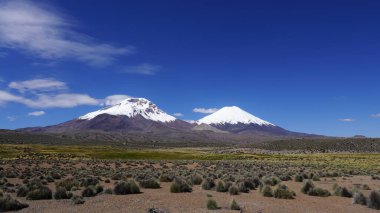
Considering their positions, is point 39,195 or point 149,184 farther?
point 149,184

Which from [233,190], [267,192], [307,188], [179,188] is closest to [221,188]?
[233,190]

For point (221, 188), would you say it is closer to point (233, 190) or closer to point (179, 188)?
point (233, 190)

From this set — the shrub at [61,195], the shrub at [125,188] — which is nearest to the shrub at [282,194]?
the shrub at [125,188]

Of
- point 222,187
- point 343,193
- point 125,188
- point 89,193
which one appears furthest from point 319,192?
point 89,193

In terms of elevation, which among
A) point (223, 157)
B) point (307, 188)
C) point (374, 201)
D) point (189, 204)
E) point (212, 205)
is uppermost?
point (223, 157)

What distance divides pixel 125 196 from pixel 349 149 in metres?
124

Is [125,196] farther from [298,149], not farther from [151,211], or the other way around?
[298,149]

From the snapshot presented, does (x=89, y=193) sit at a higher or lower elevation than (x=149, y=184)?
lower

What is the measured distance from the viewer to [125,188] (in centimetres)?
2317

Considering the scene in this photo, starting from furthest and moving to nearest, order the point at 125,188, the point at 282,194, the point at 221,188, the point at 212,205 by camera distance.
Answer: the point at 221,188, the point at 125,188, the point at 282,194, the point at 212,205

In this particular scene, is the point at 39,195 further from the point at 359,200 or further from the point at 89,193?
the point at 359,200

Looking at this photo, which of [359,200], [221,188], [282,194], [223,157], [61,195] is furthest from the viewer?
[223,157]

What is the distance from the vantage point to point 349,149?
131875mm

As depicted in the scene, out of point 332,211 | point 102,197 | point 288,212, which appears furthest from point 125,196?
point 332,211
